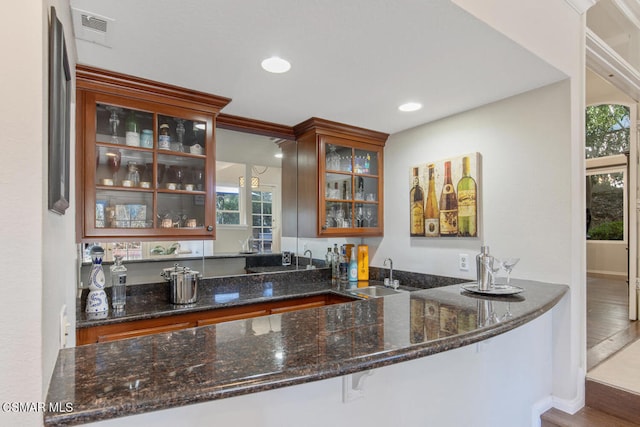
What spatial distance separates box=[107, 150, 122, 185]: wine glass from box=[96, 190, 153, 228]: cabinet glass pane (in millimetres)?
98

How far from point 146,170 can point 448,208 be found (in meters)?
2.16

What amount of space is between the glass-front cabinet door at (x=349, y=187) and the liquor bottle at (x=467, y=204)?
83cm

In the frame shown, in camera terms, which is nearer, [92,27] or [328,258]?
[92,27]

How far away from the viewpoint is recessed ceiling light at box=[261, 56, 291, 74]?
175cm

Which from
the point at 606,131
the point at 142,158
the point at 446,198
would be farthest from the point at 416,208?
the point at 606,131

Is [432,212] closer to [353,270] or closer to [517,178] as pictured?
[517,178]

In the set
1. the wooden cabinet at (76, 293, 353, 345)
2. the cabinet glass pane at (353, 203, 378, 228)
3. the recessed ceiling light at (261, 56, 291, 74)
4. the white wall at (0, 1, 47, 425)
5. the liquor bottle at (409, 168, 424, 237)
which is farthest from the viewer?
the cabinet glass pane at (353, 203, 378, 228)

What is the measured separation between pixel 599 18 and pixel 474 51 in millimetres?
1970

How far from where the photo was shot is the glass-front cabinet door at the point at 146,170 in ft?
6.40

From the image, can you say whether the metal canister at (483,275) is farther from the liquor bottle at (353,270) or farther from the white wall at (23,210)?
the white wall at (23,210)

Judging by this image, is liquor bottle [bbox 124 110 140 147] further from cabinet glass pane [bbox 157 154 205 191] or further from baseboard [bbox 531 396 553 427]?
baseboard [bbox 531 396 553 427]

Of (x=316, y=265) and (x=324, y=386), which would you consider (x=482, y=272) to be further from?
(x=316, y=265)

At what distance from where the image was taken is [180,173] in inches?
89.6

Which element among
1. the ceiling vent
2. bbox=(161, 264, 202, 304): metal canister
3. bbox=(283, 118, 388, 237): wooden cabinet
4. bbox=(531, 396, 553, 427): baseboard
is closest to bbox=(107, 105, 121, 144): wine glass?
the ceiling vent
